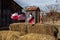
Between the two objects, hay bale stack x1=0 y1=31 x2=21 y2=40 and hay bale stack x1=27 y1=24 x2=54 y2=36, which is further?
hay bale stack x1=27 y1=24 x2=54 y2=36

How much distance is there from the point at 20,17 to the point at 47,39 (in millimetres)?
6701

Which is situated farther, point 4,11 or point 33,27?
point 4,11

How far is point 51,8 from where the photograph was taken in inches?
968

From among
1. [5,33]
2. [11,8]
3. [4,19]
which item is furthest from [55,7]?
[5,33]

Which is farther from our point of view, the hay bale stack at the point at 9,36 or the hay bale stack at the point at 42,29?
the hay bale stack at the point at 42,29

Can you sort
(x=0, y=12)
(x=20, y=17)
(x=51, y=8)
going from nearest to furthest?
(x=20, y=17), (x=0, y=12), (x=51, y=8)

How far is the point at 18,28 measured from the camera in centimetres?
650

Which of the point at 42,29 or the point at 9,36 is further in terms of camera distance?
the point at 42,29

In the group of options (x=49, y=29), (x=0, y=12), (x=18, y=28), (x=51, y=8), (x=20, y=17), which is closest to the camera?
(x=49, y=29)

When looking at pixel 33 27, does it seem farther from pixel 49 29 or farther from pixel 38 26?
pixel 49 29

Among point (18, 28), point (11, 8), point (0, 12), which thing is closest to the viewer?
point (18, 28)

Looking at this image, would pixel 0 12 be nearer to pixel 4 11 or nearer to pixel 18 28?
pixel 4 11

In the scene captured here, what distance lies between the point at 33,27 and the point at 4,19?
1395cm

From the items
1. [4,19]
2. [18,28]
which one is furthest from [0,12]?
[18,28]
